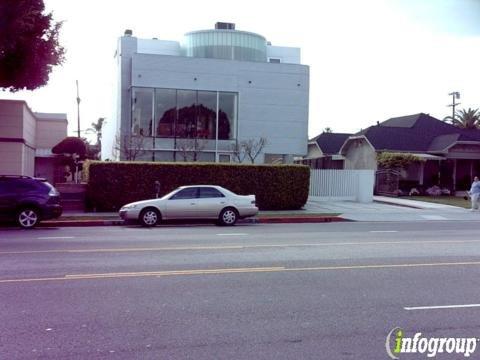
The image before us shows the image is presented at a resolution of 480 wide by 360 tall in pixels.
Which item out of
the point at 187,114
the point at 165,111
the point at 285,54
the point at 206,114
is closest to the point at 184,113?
the point at 187,114

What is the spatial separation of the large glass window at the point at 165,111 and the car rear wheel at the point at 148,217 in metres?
14.3

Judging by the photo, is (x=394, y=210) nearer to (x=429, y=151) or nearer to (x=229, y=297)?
(x=429, y=151)

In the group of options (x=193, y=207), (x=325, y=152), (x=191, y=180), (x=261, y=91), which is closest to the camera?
(x=193, y=207)

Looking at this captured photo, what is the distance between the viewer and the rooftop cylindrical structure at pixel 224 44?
37469 mm

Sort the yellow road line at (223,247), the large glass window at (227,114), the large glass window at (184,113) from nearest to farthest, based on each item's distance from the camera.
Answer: the yellow road line at (223,247) < the large glass window at (184,113) < the large glass window at (227,114)

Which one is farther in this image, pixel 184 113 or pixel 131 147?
pixel 184 113

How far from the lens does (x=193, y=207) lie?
18.9 m

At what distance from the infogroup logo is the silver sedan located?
44.1 ft

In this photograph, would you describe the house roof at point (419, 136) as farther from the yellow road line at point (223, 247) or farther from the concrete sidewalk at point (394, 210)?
the yellow road line at point (223, 247)

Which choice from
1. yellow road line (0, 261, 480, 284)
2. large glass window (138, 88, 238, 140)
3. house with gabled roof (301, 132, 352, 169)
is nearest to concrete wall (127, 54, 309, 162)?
large glass window (138, 88, 238, 140)

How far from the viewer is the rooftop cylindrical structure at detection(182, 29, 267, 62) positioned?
37469mm

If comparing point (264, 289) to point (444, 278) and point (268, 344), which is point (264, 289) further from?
point (444, 278)

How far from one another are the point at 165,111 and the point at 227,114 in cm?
374

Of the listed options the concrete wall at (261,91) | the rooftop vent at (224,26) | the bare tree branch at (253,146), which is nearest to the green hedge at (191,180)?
the bare tree branch at (253,146)
